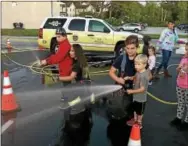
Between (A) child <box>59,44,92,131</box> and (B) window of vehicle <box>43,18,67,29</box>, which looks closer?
(A) child <box>59,44,92,131</box>

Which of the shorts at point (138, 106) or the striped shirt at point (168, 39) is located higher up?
the striped shirt at point (168, 39)

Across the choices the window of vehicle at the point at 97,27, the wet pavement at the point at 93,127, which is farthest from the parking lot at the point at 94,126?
the window of vehicle at the point at 97,27

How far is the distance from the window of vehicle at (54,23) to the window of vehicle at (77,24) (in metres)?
0.50

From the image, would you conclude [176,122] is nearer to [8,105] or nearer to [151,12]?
[8,105]

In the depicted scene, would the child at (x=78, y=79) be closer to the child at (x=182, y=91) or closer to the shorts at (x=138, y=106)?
the shorts at (x=138, y=106)

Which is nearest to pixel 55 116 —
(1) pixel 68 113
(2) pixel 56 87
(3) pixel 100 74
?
(1) pixel 68 113

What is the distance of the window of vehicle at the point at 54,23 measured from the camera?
662 inches

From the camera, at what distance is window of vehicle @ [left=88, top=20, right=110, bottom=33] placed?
16.3 metres

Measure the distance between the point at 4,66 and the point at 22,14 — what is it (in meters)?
40.9

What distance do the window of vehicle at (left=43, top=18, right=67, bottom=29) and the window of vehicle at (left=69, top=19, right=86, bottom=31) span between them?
0.50 metres

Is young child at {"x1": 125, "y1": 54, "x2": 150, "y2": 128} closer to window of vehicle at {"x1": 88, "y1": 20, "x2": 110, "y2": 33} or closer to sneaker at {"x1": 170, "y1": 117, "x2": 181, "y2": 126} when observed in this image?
sneaker at {"x1": 170, "y1": 117, "x2": 181, "y2": 126}

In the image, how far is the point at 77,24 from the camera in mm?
16547

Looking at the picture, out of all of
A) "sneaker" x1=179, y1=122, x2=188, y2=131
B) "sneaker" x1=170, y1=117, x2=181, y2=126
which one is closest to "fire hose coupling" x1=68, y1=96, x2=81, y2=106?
"sneaker" x1=170, y1=117, x2=181, y2=126

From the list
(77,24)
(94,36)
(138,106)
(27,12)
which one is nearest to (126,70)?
(138,106)
